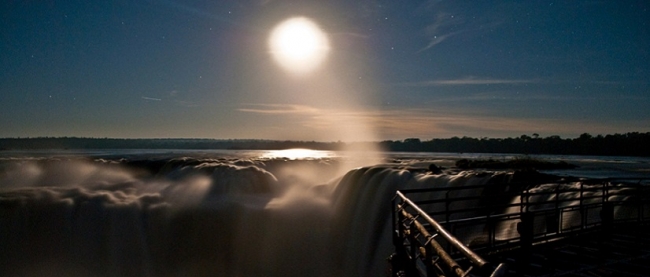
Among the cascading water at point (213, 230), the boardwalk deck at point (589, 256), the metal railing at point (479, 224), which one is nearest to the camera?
the metal railing at point (479, 224)

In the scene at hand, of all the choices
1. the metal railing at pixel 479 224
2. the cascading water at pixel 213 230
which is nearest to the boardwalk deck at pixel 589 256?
the metal railing at pixel 479 224

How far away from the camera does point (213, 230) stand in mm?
28016

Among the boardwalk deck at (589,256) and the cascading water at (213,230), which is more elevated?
the boardwalk deck at (589,256)

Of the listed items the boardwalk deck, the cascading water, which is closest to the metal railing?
the boardwalk deck

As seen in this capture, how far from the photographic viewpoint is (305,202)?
105 ft

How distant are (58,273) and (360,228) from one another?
1841 cm

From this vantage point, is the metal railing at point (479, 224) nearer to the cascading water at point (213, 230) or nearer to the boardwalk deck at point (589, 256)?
the boardwalk deck at point (589, 256)

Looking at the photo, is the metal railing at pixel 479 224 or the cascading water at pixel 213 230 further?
the cascading water at pixel 213 230

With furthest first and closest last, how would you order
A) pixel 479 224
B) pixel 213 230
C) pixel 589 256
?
pixel 213 230 → pixel 479 224 → pixel 589 256

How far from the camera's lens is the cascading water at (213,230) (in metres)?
23.1

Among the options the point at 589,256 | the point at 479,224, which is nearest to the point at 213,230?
the point at 479,224

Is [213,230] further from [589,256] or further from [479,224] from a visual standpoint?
[589,256]

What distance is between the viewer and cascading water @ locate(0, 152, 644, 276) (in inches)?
910

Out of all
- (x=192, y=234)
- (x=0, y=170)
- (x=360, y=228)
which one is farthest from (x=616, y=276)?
(x=0, y=170)
